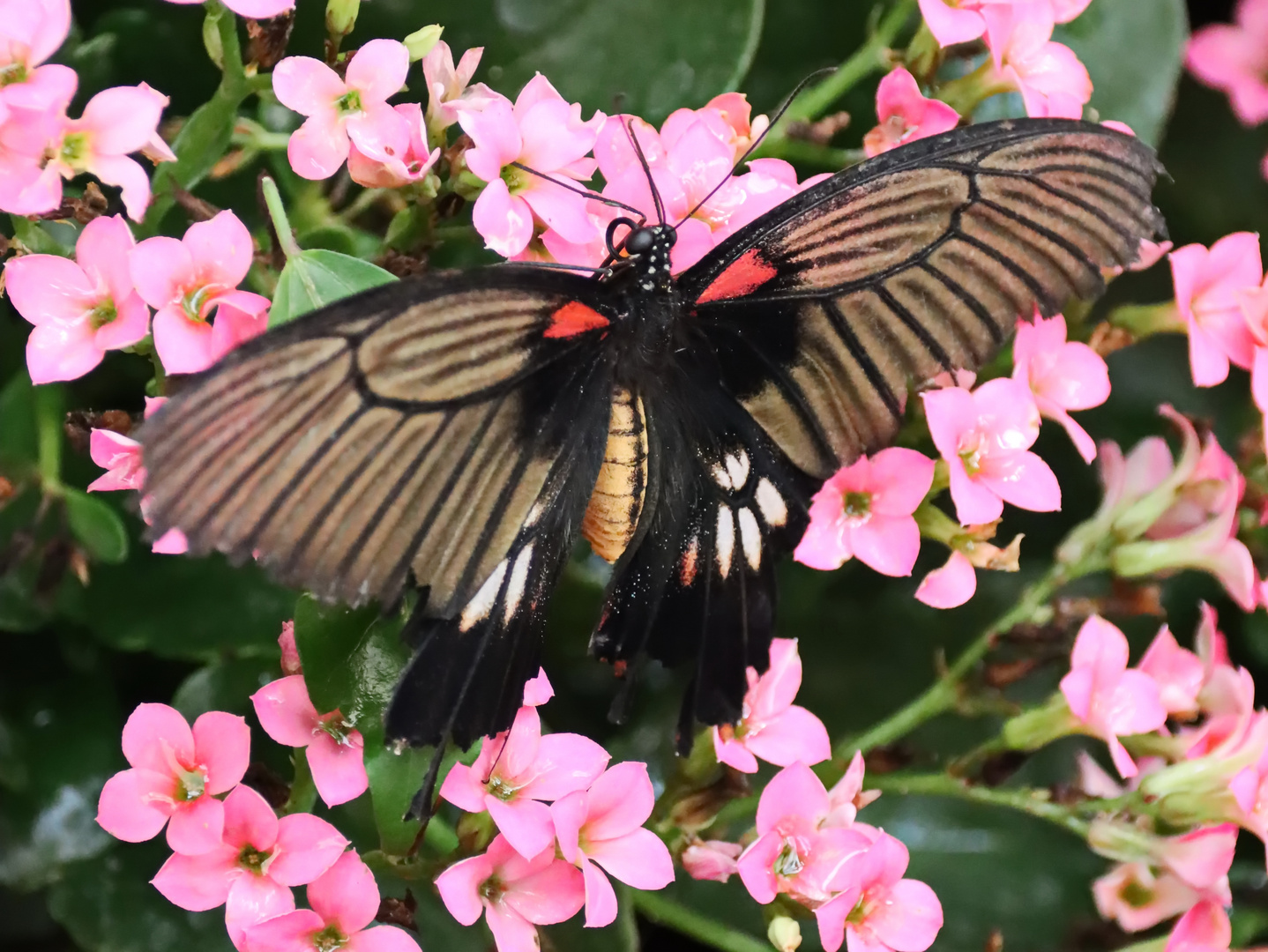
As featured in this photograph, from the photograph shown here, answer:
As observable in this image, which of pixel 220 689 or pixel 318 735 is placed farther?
pixel 220 689

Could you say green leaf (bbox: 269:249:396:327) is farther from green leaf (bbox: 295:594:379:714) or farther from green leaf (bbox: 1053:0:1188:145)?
green leaf (bbox: 1053:0:1188:145)

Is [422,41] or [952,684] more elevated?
[422,41]

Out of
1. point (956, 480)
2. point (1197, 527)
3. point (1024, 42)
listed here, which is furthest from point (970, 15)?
point (1197, 527)

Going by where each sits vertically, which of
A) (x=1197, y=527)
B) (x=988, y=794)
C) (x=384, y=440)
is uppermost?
(x=384, y=440)

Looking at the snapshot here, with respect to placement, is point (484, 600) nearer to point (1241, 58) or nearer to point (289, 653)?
point (289, 653)

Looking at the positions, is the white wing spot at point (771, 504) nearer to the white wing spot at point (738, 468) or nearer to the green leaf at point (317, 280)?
the white wing spot at point (738, 468)

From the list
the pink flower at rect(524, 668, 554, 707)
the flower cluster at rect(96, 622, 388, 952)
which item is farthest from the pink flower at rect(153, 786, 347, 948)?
the pink flower at rect(524, 668, 554, 707)

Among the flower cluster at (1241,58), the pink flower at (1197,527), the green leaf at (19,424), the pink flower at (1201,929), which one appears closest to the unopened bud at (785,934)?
the pink flower at (1201,929)
